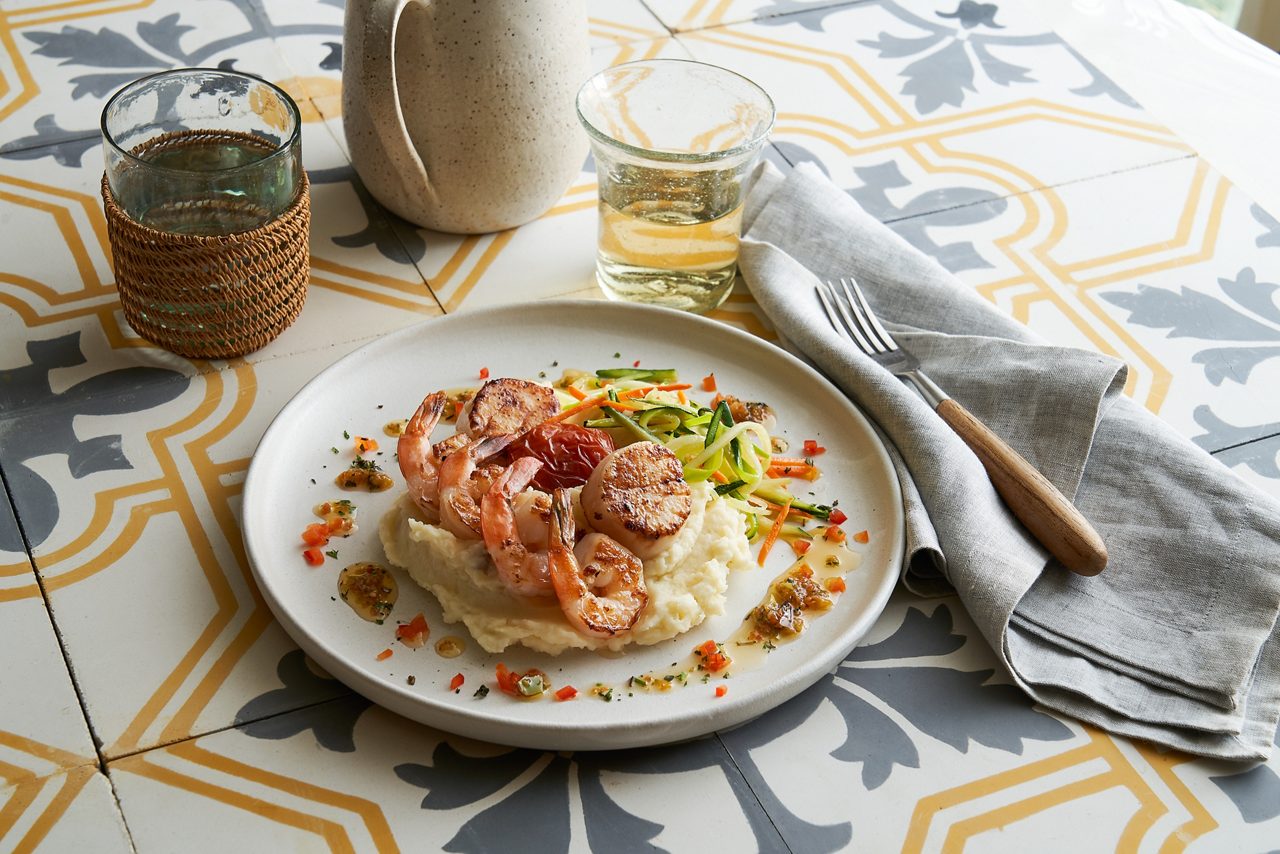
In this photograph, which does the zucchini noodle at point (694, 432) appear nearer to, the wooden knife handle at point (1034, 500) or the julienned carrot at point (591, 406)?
the julienned carrot at point (591, 406)

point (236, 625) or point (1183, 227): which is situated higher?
point (1183, 227)

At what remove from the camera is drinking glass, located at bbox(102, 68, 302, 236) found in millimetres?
1508

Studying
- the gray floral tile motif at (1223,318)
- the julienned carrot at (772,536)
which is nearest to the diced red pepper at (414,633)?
the julienned carrot at (772,536)

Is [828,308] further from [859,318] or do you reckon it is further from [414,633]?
[414,633]

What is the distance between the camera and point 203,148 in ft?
5.30

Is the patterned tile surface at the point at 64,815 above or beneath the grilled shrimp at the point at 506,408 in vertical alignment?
beneath

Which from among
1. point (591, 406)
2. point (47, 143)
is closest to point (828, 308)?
point (591, 406)

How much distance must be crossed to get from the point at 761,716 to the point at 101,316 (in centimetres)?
100

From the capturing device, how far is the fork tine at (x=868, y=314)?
1.65 meters

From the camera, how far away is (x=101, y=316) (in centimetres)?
167

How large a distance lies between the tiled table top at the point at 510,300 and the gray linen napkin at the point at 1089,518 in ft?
0.16

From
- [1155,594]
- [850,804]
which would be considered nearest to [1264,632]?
[1155,594]

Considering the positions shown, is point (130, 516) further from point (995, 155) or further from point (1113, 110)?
point (1113, 110)

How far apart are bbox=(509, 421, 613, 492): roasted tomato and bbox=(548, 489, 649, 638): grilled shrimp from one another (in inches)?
3.9
